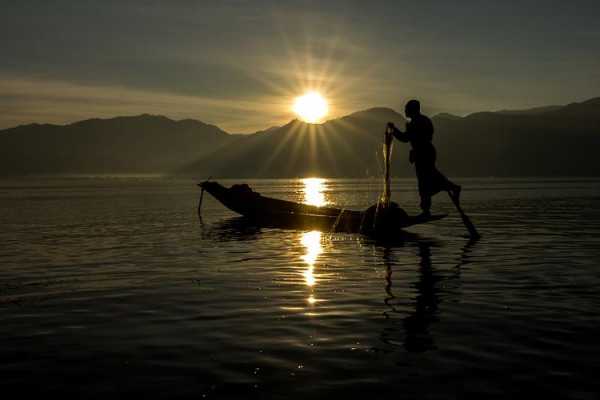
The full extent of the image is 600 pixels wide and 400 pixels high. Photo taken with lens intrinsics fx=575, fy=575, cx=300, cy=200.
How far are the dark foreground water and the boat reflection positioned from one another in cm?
8

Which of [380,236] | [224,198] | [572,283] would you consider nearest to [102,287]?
[572,283]

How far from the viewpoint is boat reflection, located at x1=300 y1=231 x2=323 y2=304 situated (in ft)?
43.6

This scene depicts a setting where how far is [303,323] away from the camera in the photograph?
930 cm

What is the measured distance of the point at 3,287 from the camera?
13117mm

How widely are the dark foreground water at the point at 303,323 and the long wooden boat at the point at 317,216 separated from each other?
11.8ft

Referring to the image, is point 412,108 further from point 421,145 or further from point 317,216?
point 317,216

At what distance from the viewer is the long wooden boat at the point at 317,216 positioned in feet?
75.6

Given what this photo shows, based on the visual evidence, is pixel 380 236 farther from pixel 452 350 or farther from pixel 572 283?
pixel 452 350

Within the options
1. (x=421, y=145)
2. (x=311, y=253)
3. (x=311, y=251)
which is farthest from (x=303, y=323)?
(x=421, y=145)

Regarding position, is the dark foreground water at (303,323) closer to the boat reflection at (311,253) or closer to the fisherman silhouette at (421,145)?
the boat reflection at (311,253)

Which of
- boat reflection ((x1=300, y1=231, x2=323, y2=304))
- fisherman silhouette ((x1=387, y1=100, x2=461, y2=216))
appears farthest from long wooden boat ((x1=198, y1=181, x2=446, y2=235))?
fisherman silhouette ((x1=387, y1=100, x2=461, y2=216))

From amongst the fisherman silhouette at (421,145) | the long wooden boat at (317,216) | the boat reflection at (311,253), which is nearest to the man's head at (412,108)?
the fisherman silhouette at (421,145)

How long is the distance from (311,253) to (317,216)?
8164 millimetres

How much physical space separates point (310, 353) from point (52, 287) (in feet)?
26.2
